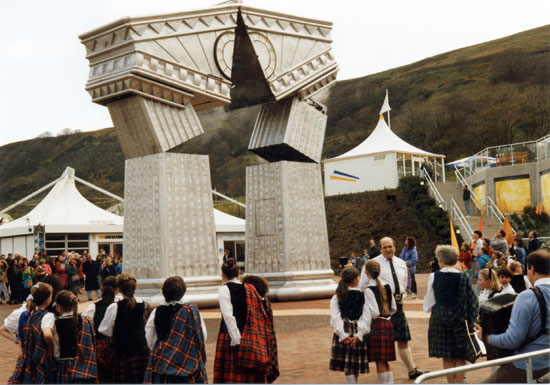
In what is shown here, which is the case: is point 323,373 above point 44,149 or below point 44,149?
below

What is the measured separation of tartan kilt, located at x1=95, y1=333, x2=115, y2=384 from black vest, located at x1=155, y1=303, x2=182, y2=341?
0.78 metres

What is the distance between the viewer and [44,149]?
103938 millimetres

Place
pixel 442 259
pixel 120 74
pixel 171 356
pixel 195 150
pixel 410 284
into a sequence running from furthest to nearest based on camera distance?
pixel 195 150, pixel 410 284, pixel 120 74, pixel 442 259, pixel 171 356

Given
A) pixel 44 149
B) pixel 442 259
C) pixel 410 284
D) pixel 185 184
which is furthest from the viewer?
pixel 44 149

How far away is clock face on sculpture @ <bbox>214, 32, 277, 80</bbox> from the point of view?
14852 mm

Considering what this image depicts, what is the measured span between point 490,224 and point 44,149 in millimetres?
90306

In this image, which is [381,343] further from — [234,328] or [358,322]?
[234,328]

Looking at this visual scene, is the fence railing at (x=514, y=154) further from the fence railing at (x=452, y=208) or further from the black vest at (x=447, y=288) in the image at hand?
the black vest at (x=447, y=288)

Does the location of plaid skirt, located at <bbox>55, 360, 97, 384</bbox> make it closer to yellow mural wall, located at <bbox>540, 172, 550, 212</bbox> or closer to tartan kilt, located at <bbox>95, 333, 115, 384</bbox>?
tartan kilt, located at <bbox>95, 333, 115, 384</bbox>

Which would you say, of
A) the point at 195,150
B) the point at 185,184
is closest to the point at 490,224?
the point at 185,184

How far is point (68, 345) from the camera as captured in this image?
17.6 feet

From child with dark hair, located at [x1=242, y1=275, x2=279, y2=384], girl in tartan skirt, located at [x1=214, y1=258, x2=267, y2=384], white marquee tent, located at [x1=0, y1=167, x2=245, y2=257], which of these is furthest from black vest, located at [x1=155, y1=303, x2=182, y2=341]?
white marquee tent, located at [x1=0, y1=167, x2=245, y2=257]

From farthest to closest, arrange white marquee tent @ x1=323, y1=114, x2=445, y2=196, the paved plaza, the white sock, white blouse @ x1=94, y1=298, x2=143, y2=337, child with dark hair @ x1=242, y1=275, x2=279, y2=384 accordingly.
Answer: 1. white marquee tent @ x1=323, y1=114, x2=445, y2=196
2. the paved plaza
3. the white sock
4. child with dark hair @ x1=242, y1=275, x2=279, y2=384
5. white blouse @ x1=94, y1=298, x2=143, y2=337

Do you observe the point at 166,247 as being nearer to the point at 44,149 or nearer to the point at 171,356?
the point at 171,356
